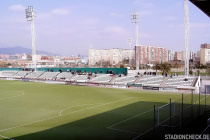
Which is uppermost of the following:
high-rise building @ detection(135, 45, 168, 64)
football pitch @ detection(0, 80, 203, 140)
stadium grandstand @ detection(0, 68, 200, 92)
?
high-rise building @ detection(135, 45, 168, 64)

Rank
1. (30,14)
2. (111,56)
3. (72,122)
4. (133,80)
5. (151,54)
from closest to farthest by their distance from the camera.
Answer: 1. (72,122)
2. (133,80)
3. (30,14)
4. (151,54)
5. (111,56)

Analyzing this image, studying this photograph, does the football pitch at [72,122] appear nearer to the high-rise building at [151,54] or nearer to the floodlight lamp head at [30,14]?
the floodlight lamp head at [30,14]

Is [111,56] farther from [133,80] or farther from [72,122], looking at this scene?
[72,122]

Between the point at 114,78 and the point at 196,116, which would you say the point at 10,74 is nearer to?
the point at 114,78

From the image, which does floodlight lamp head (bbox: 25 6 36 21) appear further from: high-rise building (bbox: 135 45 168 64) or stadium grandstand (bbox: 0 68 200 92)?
A: high-rise building (bbox: 135 45 168 64)

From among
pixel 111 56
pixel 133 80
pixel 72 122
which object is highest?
pixel 111 56

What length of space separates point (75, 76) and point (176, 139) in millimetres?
40691

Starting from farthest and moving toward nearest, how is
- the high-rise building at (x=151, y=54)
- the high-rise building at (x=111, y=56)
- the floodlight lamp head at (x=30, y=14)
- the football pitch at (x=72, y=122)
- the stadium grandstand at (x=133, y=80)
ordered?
the high-rise building at (x=111, y=56), the high-rise building at (x=151, y=54), the floodlight lamp head at (x=30, y=14), the stadium grandstand at (x=133, y=80), the football pitch at (x=72, y=122)

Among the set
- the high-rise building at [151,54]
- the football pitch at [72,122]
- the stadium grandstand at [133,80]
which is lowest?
the football pitch at [72,122]

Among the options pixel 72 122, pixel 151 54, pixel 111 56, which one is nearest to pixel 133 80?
pixel 72 122

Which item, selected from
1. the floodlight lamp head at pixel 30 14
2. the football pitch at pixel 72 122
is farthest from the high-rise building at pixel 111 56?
the football pitch at pixel 72 122

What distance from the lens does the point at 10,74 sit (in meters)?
63.5

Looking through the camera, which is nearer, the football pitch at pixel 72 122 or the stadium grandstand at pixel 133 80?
the football pitch at pixel 72 122

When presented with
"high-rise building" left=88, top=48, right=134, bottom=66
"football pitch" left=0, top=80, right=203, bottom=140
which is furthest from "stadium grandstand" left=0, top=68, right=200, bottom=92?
"high-rise building" left=88, top=48, right=134, bottom=66
